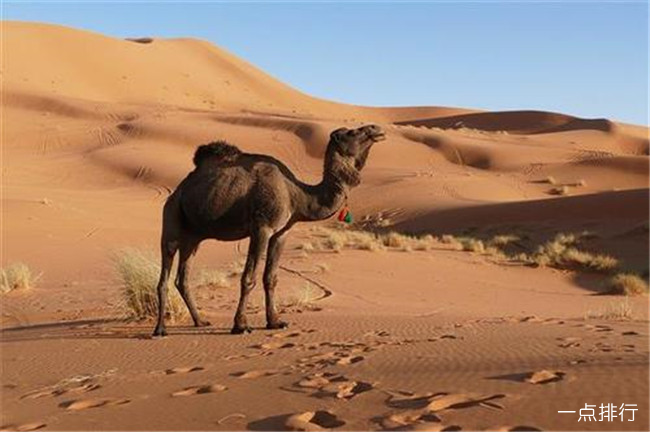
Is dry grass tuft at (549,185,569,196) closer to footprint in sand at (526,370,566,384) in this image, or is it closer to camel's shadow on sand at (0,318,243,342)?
camel's shadow on sand at (0,318,243,342)

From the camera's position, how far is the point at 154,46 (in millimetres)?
116312

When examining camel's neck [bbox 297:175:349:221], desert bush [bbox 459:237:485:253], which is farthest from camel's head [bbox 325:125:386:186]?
desert bush [bbox 459:237:485:253]

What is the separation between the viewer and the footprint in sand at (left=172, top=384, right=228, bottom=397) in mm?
6414

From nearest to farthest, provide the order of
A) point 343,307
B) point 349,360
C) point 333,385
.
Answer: point 333,385 < point 349,360 < point 343,307

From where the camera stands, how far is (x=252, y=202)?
920 cm

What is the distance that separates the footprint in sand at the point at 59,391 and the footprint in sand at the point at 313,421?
2.53m

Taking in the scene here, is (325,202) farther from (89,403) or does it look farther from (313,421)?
(313,421)

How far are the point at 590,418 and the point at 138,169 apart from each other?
4493 centimetres

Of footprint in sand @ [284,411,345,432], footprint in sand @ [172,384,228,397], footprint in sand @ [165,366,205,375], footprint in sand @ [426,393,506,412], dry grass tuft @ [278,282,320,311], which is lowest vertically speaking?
dry grass tuft @ [278,282,320,311]

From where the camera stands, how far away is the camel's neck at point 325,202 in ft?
30.9

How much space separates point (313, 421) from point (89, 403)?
2144 mm

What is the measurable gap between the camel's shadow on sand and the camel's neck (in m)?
1.50

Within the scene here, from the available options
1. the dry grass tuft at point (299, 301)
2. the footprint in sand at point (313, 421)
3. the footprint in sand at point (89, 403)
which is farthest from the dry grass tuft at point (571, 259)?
the footprint in sand at point (313, 421)

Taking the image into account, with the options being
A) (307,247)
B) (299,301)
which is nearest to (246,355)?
(299,301)
